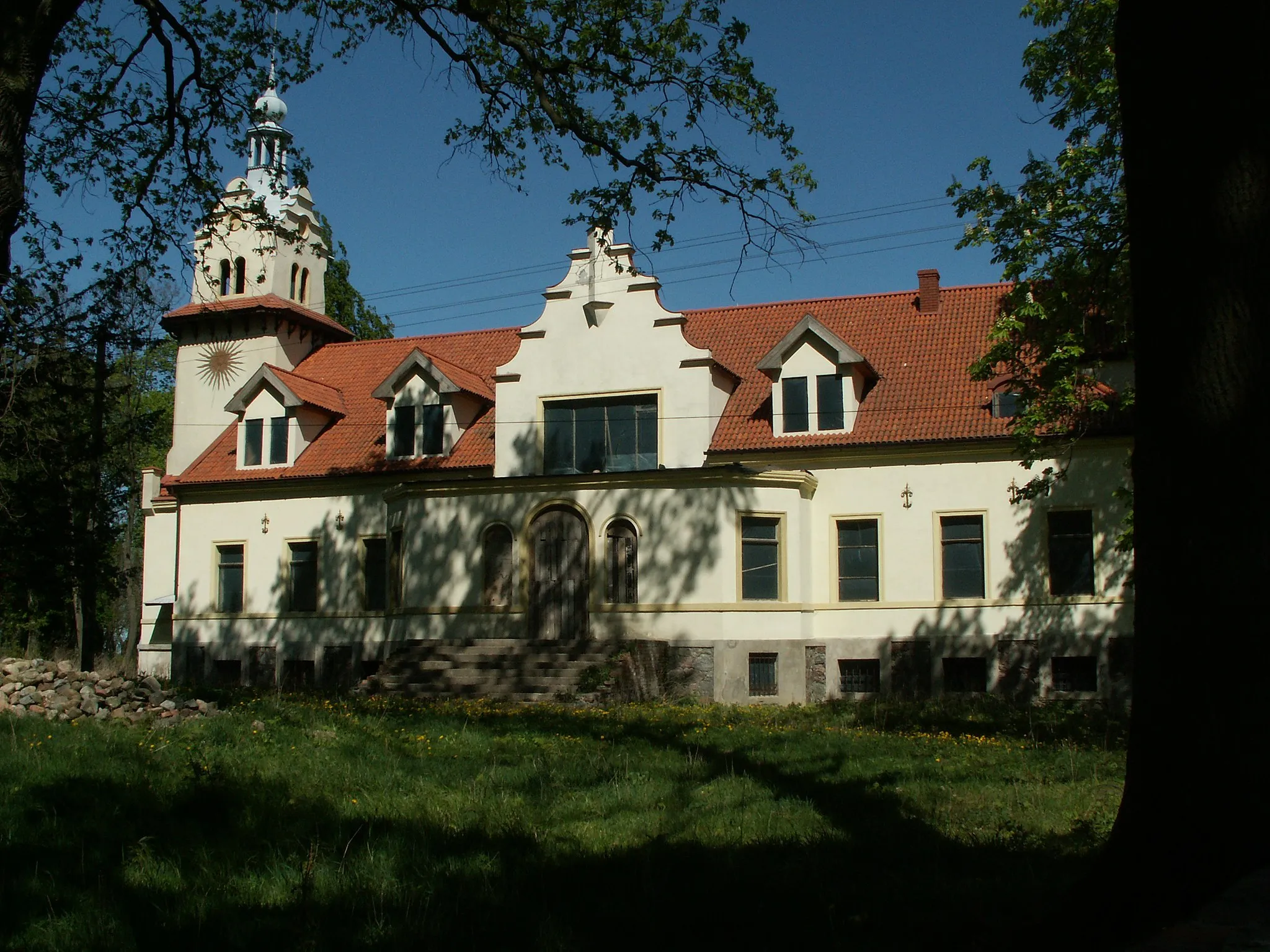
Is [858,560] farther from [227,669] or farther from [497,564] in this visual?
[227,669]

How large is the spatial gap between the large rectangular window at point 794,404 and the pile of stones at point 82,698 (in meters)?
15.8

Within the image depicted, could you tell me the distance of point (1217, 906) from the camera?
4.38 m

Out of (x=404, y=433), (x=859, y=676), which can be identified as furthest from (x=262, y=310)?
(x=859, y=676)

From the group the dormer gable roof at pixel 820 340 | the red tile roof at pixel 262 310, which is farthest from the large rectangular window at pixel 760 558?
the red tile roof at pixel 262 310

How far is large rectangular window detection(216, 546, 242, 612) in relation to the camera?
104 ft

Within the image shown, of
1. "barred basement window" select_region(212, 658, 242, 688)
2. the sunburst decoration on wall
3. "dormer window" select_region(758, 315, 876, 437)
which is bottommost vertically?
"barred basement window" select_region(212, 658, 242, 688)

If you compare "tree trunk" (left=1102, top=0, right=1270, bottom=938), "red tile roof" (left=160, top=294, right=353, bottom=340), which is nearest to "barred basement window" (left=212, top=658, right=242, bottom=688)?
"red tile roof" (left=160, top=294, right=353, bottom=340)

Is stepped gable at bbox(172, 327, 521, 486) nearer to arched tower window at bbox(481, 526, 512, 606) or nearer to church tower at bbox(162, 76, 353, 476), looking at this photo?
church tower at bbox(162, 76, 353, 476)

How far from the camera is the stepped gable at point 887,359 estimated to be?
26031 millimetres

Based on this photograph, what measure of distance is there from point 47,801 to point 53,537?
22871mm

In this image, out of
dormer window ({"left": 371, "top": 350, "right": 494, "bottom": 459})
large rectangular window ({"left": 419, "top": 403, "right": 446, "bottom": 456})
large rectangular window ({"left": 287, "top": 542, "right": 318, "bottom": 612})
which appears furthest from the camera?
large rectangular window ({"left": 287, "top": 542, "right": 318, "bottom": 612})

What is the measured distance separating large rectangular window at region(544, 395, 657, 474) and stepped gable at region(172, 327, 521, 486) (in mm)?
1908

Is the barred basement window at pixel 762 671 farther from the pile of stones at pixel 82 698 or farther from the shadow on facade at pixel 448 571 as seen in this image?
the pile of stones at pixel 82 698

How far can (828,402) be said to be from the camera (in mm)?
26844
